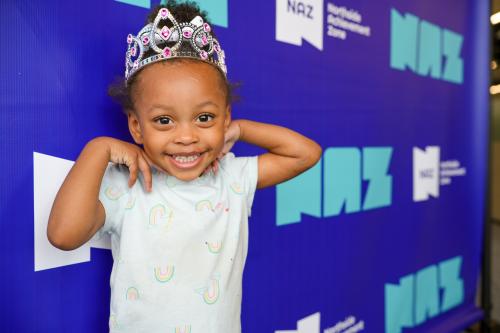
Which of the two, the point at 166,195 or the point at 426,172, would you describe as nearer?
the point at 166,195

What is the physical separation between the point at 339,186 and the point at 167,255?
33.9 inches

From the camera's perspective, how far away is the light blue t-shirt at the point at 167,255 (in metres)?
0.81

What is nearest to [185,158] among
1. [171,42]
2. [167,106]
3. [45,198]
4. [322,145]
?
[167,106]

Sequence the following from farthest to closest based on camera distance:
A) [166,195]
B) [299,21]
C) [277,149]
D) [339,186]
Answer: [339,186] < [299,21] < [277,149] < [166,195]

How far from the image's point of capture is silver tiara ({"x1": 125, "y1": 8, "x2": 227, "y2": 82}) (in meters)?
0.77

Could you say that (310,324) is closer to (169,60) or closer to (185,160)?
(185,160)

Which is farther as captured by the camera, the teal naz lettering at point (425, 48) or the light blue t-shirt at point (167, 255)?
the teal naz lettering at point (425, 48)

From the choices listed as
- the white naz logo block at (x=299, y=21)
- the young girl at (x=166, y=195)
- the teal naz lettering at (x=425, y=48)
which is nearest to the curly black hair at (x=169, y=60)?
the young girl at (x=166, y=195)

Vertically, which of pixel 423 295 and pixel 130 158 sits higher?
pixel 130 158

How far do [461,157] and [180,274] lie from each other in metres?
1.82

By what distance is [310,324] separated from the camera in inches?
56.9

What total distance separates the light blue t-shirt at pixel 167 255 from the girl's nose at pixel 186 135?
0.41 feet

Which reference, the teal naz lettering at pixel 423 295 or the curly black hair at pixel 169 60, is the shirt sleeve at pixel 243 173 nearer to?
the curly black hair at pixel 169 60

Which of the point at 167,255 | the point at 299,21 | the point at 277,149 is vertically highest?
the point at 299,21
